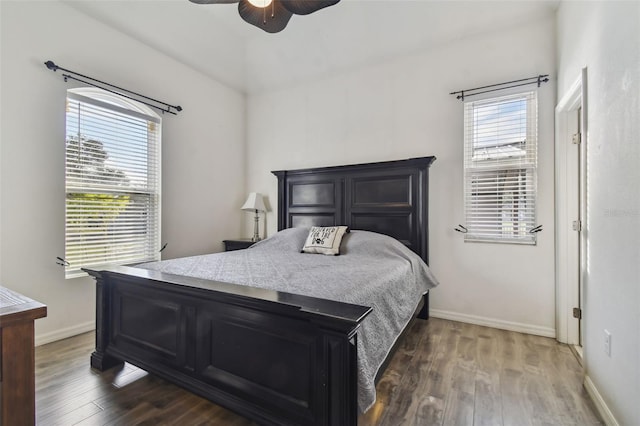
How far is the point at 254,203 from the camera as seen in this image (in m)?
4.11

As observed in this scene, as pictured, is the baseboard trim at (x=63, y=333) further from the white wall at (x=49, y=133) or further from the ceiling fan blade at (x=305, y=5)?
the ceiling fan blade at (x=305, y=5)

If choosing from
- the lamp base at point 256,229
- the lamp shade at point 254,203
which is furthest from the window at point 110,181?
the lamp base at point 256,229

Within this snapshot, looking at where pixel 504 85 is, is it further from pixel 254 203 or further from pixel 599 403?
pixel 254 203

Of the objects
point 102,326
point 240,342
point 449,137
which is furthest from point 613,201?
point 102,326

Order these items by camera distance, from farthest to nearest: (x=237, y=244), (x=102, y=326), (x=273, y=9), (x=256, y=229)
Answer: (x=256, y=229), (x=237, y=244), (x=102, y=326), (x=273, y=9)

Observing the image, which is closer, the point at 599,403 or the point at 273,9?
the point at 599,403

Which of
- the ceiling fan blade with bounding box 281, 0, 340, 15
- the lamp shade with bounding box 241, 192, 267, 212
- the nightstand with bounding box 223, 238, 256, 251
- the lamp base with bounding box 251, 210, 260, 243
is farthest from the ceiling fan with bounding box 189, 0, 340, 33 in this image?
the lamp base with bounding box 251, 210, 260, 243

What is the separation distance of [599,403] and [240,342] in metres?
2.00

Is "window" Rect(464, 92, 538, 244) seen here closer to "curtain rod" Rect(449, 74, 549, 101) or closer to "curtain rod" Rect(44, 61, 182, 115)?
"curtain rod" Rect(449, 74, 549, 101)

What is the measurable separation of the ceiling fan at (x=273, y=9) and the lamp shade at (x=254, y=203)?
2.34m

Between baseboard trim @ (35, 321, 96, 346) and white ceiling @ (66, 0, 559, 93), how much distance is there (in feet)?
9.33

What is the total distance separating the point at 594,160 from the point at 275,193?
11.0ft

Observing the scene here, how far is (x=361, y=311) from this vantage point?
121 cm

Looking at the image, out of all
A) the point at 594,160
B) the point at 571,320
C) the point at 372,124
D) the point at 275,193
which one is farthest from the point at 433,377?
the point at 275,193
